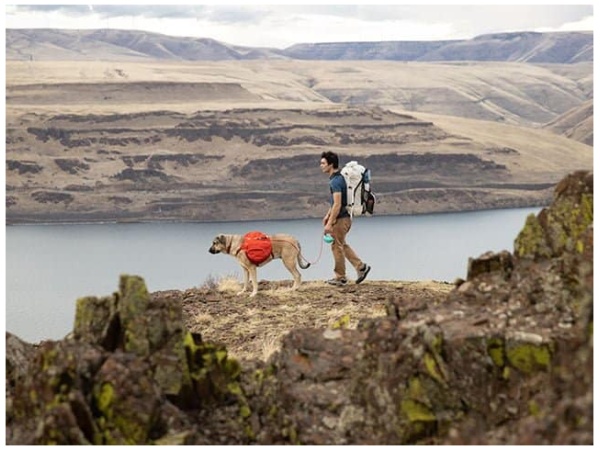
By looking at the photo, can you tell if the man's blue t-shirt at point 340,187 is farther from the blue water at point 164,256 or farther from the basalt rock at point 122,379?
the basalt rock at point 122,379

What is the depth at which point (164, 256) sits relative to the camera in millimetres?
55562

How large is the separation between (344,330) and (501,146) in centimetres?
11759

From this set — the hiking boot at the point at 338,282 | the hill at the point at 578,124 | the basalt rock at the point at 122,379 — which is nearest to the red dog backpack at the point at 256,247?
the hiking boot at the point at 338,282

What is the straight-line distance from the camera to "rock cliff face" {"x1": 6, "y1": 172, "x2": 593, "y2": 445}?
8.55m

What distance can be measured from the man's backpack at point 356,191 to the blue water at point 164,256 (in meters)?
6.19

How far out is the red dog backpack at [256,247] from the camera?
17.0 m

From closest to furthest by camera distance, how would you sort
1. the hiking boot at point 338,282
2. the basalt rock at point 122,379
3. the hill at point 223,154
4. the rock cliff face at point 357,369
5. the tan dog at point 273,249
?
the basalt rock at point 122,379
the rock cliff face at point 357,369
the tan dog at point 273,249
the hiking boot at point 338,282
the hill at point 223,154

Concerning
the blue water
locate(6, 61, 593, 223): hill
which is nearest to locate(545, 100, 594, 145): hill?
locate(6, 61, 593, 223): hill

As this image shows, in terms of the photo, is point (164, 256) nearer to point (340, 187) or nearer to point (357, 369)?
point (340, 187)

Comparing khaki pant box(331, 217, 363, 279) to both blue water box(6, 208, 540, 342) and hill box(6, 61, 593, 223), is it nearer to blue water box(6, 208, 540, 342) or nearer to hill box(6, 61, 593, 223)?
blue water box(6, 208, 540, 342)

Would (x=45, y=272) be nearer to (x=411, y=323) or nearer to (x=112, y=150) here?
(x=411, y=323)

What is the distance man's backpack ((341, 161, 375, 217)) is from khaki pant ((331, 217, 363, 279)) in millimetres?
208

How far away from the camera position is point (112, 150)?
117562mm

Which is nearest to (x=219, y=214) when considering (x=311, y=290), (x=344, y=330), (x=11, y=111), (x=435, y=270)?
(x=11, y=111)
